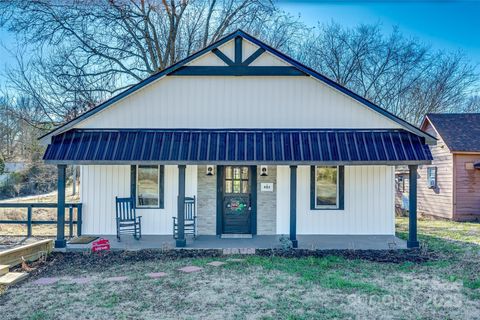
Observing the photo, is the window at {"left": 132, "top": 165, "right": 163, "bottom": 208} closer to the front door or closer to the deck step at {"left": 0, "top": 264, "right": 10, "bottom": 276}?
the front door

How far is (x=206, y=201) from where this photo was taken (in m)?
10.4

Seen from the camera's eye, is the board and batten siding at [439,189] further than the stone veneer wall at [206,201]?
Yes

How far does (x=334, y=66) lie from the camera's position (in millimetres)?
25250

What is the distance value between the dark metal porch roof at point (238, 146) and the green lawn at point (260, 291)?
224 centimetres

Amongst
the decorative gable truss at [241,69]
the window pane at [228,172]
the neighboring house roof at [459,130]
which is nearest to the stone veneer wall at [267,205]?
the window pane at [228,172]

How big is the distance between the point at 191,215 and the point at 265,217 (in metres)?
2.02

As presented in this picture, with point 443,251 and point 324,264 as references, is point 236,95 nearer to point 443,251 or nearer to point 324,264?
point 324,264

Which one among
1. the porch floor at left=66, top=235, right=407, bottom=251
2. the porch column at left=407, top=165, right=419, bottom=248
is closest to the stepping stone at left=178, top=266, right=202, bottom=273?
the porch floor at left=66, top=235, right=407, bottom=251

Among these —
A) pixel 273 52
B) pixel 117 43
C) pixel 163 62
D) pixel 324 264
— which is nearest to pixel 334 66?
pixel 163 62

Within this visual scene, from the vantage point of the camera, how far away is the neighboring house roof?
1539 centimetres

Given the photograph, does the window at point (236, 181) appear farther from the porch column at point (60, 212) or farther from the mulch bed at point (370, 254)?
the porch column at point (60, 212)

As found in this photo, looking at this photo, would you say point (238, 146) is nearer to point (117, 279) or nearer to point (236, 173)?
point (236, 173)

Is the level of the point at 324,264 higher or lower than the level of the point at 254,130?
A: lower

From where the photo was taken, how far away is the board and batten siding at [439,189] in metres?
15.8
